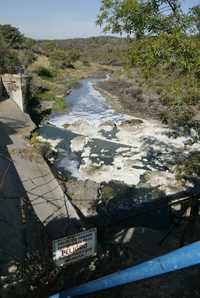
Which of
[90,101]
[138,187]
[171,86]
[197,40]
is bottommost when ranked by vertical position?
[138,187]

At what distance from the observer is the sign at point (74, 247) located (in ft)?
9.27

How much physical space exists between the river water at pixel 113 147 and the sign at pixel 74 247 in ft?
21.6

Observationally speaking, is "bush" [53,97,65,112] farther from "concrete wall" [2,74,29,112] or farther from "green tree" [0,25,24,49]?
"green tree" [0,25,24,49]

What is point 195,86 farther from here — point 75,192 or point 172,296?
point 75,192

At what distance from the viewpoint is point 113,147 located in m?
13.3

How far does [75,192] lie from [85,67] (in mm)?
39049

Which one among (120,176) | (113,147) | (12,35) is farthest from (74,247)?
(12,35)

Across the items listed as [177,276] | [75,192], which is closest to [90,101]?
[75,192]

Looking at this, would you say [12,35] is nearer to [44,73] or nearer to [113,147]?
[44,73]

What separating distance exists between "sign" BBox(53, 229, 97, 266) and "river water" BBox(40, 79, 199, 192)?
6.57 metres

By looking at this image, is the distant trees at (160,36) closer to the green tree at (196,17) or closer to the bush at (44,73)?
the green tree at (196,17)

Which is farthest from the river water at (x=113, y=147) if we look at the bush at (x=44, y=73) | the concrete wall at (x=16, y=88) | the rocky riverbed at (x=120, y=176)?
the bush at (x=44, y=73)

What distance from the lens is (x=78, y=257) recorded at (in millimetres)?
2936

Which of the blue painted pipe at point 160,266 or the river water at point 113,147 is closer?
the blue painted pipe at point 160,266
